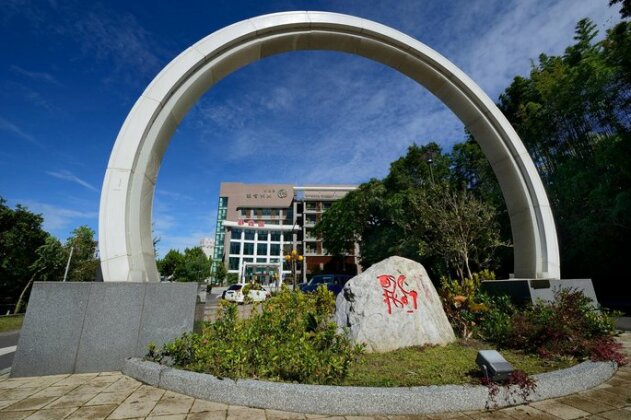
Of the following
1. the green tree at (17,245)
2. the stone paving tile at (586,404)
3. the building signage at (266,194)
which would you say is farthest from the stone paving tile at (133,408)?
the building signage at (266,194)

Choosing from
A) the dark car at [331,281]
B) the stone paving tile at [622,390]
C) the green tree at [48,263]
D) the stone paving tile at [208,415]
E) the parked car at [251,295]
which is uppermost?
the green tree at [48,263]

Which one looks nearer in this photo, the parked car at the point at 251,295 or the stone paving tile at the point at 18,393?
the stone paving tile at the point at 18,393

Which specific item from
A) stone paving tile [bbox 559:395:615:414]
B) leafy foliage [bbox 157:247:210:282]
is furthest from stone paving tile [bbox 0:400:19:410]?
leafy foliage [bbox 157:247:210:282]

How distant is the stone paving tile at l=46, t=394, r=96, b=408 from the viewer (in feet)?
10.3

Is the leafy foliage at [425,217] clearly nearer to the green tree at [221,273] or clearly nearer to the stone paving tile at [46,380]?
the stone paving tile at [46,380]

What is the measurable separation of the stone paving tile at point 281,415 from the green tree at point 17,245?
28798 millimetres

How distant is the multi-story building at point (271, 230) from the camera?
1921 inches

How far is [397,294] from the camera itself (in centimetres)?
562

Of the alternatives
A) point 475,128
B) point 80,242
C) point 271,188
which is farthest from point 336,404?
point 271,188

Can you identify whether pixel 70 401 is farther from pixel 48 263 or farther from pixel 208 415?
pixel 48 263

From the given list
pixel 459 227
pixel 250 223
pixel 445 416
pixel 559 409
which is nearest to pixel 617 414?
pixel 559 409

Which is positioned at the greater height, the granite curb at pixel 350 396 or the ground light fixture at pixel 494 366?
the ground light fixture at pixel 494 366

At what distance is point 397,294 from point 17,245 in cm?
2941

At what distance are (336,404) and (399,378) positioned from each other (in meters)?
1.15
